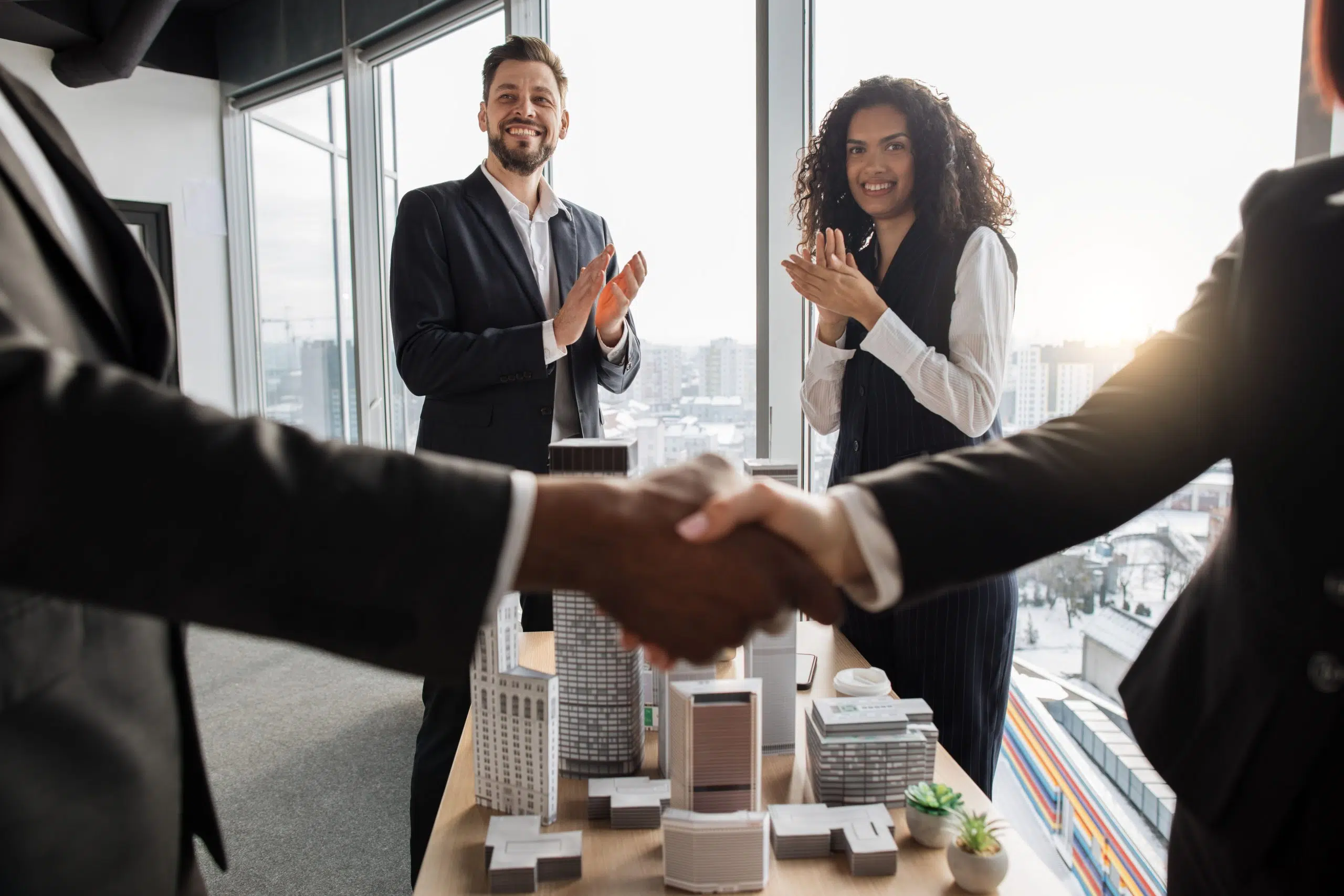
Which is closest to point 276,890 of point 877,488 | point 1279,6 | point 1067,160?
point 877,488

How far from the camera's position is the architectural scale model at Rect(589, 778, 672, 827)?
49.9 inches

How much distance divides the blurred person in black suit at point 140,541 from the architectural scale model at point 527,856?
0.37 metres

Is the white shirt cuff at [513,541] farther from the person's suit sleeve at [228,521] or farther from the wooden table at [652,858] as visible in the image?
the wooden table at [652,858]

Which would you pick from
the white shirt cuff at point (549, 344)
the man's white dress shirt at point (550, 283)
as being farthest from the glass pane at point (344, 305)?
the white shirt cuff at point (549, 344)

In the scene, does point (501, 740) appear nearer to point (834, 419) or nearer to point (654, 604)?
point (654, 604)

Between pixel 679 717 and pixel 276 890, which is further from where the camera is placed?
pixel 276 890

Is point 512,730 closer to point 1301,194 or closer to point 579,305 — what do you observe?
point 1301,194

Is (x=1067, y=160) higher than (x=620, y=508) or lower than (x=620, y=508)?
higher

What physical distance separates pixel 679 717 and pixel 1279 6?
1.57m

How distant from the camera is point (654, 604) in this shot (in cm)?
94

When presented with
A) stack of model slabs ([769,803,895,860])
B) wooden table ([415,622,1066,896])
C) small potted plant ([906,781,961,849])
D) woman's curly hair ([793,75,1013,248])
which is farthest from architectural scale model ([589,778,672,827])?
woman's curly hair ([793,75,1013,248])

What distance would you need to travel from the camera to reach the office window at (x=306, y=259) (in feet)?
19.9

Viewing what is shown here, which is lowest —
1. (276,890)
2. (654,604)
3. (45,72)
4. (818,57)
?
(276,890)

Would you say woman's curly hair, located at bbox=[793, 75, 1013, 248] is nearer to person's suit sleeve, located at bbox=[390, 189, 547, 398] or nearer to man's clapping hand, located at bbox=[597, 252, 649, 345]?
man's clapping hand, located at bbox=[597, 252, 649, 345]
